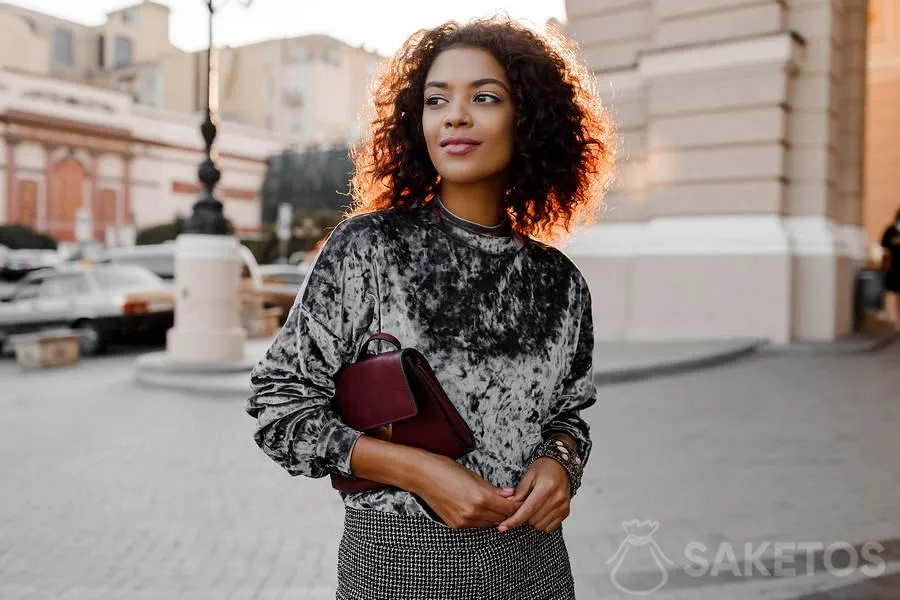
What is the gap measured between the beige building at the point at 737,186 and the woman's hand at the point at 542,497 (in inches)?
424

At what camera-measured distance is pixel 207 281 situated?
36.2ft

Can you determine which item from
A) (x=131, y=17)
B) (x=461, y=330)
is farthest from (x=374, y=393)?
(x=131, y=17)

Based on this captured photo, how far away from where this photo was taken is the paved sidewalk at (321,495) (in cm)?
392

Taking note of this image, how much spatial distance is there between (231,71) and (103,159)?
52.0ft

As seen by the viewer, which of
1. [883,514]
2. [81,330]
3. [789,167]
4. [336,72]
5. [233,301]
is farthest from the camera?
[336,72]

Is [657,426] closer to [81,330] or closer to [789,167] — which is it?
Result: [789,167]

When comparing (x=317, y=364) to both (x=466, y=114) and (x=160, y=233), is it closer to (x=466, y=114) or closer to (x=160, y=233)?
(x=466, y=114)

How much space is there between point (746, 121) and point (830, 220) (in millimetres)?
1802

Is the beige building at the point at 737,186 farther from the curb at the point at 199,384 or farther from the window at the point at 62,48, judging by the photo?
the window at the point at 62,48

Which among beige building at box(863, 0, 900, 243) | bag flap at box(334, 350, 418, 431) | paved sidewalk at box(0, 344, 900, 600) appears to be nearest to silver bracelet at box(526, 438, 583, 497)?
bag flap at box(334, 350, 418, 431)

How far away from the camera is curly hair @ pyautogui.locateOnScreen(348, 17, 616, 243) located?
1647mm

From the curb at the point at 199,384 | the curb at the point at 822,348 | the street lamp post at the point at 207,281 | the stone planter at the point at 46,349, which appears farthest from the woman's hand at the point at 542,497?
the stone planter at the point at 46,349

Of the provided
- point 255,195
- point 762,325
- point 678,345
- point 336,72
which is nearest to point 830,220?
point 762,325

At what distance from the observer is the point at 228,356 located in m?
11.1
